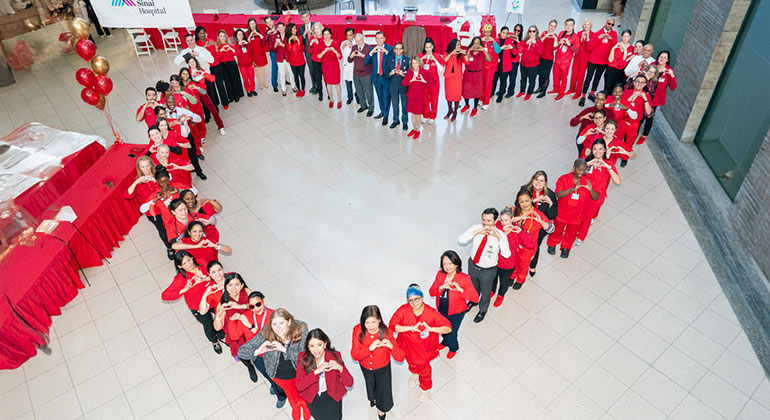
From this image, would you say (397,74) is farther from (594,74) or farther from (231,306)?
(231,306)

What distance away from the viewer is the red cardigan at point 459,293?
404 cm

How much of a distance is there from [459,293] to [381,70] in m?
4.63

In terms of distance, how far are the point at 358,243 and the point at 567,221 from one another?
2473 mm

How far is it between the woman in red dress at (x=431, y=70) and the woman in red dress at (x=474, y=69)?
16.8 inches

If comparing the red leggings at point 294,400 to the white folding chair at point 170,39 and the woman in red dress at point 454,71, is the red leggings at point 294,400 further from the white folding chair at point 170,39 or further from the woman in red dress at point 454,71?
the white folding chair at point 170,39

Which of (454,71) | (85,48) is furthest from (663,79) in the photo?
(85,48)

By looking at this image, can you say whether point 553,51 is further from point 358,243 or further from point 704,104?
point 358,243

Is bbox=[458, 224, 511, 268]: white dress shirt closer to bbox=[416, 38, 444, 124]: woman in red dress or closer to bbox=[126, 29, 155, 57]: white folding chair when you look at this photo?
bbox=[416, 38, 444, 124]: woman in red dress

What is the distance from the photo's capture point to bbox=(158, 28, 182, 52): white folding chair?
1123cm

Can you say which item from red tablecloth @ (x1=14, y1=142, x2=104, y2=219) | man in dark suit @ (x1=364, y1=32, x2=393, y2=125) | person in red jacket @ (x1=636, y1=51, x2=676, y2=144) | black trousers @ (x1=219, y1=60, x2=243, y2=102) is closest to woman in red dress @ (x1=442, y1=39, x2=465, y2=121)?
man in dark suit @ (x1=364, y1=32, x2=393, y2=125)

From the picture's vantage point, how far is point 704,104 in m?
6.94

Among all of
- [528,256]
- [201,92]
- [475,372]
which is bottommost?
[475,372]

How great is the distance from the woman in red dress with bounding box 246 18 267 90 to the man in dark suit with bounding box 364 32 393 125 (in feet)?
7.52

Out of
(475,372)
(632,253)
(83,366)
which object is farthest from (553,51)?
(83,366)
